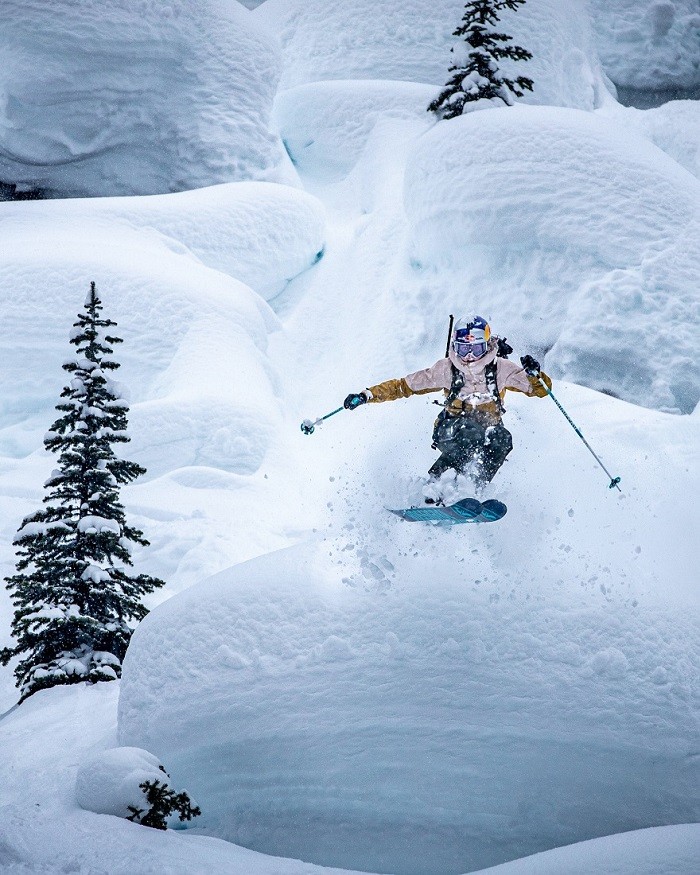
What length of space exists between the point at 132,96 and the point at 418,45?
758 centimetres

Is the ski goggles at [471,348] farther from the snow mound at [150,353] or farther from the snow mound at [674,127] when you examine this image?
the snow mound at [674,127]

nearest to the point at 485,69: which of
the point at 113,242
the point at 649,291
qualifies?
the point at 649,291

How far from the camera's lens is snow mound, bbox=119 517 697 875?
5066 millimetres

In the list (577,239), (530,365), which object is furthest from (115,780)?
(577,239)

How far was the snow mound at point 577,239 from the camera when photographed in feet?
42.3

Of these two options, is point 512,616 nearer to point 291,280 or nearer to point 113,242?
point 113,242

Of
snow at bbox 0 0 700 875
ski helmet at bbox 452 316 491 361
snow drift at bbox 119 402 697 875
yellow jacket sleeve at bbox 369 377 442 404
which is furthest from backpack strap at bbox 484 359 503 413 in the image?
snow drift at bbox 119 402 697 875

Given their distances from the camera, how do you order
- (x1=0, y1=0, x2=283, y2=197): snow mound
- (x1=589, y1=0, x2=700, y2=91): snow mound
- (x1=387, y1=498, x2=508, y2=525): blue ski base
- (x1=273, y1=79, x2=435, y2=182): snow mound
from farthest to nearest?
(x1=589, y1=0, x2=700, y2=91): snow mound → (x1=273, y1=79, x2=435, y2=182): snow mound → (x1=0, y1=0, x2=283, y2=197): snow mound → (x1=387, y1=498, x2=508, y2=525): blue ski base

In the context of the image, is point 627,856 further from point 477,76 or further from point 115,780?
point 477,76

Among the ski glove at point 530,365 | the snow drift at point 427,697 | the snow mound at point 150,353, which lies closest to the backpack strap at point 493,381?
the ski glove at point 530,365

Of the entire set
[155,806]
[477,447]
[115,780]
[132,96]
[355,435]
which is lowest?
[155,806]

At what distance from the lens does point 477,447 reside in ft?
22.1

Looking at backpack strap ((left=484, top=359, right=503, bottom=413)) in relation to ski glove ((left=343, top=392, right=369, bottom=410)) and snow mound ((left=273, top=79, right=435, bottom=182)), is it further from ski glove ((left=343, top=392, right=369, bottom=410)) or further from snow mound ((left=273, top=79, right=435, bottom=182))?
snow mound ((left=273, top=79, right=435, bottom=182))

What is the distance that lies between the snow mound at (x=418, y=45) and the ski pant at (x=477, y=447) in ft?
54.2
